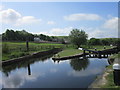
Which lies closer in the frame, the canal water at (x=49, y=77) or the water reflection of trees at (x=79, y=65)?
the canal water at (x=49, y=77)

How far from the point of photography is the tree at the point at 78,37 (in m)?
44.6

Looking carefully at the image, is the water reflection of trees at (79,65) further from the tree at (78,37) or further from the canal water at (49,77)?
the tree at (78,37)

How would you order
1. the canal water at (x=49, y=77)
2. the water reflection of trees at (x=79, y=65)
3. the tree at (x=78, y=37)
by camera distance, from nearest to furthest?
the canal water at (x=49, y=77), the water reflection of trees at (x=79, y=65), the tree at (x=78, y=37)

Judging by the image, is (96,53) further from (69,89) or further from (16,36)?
(16,36)

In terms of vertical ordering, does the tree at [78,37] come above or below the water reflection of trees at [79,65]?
above

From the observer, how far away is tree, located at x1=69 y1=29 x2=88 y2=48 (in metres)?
44.6

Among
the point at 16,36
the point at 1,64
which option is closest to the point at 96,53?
the point at 1,64

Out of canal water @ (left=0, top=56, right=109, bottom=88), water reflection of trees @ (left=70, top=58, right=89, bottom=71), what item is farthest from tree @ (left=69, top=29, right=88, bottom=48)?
canal water @ (left=0, top=56, right=109, bottom=88)

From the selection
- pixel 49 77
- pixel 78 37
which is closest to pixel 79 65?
pixel 49 77

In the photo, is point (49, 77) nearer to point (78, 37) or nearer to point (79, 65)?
point (79, 65)

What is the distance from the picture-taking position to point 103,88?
653cm

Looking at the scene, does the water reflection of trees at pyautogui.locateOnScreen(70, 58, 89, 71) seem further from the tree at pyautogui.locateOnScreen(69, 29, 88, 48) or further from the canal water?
the tree at pyautogui.locateOnScreen(69, 29, 88, 48)

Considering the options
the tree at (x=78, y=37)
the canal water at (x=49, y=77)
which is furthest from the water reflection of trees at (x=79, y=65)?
the tree at (x=78, y=37)

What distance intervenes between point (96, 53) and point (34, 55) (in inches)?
488
